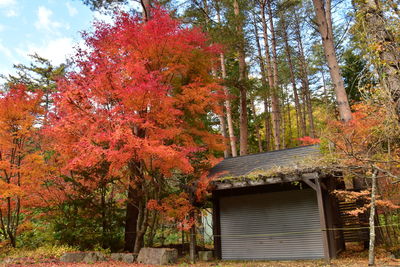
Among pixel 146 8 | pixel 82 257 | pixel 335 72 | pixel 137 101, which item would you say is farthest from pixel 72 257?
pixel 335 72

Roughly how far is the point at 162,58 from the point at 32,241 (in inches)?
320

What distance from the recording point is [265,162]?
32.0 feet

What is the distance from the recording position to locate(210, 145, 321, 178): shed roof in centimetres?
888

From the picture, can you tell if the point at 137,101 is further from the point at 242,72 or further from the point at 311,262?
the point at 311,262

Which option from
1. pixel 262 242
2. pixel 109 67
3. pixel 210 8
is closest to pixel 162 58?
pixel 109 67

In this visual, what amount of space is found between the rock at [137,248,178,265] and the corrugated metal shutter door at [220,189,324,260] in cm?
203

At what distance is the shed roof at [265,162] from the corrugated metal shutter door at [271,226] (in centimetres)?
94

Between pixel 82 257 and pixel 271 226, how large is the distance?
5.71 meters

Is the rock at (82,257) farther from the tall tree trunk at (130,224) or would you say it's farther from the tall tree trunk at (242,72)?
the tall tree trunk at (242,72)

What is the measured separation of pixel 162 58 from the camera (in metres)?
9.26

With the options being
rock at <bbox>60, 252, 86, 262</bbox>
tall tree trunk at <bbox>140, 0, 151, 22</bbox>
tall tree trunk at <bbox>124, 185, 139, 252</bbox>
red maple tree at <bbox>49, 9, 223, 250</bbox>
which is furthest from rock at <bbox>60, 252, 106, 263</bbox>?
tall tree trunk at <bbox>140, 0, 151, 22</bbox>

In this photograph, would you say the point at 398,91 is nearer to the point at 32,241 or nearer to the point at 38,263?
the point at 38,263

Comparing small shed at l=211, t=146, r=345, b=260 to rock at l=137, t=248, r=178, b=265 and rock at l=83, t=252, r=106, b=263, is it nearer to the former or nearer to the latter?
rock at l=137, t=248, r=178, b=265

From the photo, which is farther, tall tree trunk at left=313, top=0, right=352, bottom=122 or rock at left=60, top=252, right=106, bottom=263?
tall tree trunk at left=313, top=0, right=352, bottom=122
